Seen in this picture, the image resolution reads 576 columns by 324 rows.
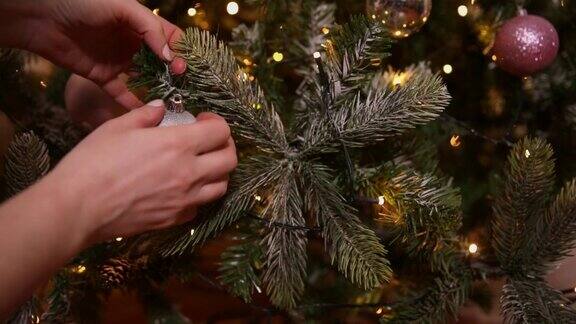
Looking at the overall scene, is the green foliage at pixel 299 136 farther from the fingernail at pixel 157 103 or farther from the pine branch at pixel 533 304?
the pine branch at pixel 533 304

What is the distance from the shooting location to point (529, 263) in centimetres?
70

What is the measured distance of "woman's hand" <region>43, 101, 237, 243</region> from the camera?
51 cm

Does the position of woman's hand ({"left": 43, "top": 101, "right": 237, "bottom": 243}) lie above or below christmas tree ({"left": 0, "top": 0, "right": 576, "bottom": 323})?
above

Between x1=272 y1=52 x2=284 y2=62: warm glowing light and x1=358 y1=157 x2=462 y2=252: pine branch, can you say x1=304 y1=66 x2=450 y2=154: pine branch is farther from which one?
x1=272 y1=52 x2=284 y2=62: warm glowing light

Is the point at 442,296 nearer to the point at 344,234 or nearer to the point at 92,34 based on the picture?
the point at 344,234

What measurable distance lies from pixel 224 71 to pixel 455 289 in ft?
1.19

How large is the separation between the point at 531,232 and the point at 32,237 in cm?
51

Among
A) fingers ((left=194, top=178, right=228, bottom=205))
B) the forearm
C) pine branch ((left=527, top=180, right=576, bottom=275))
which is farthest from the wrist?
pine branch ((left=527, top=180, right=576, bottom=275))

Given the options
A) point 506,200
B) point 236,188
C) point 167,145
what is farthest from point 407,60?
point 167,145

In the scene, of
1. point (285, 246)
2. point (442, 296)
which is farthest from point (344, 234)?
point (442, 296)

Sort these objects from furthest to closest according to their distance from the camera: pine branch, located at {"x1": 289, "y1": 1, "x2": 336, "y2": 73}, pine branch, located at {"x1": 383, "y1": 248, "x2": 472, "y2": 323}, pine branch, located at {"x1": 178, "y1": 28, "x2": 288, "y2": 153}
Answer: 1. pine branch, located at {"x1": 289, "y1": 1, "x2": 336, "y2": 73}
2. pine branch, located at {"x1": 383, "y1": 248, "x2": 472, "y2": 323}
3. pine branch, located at {"x1": 178, "y1": 28, "x2": 288, "y2": 153}

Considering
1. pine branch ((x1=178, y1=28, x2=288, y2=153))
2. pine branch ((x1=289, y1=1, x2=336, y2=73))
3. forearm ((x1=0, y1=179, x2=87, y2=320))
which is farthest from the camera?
pine branch ((x1=289, y1=1, x2=336, y2=73))

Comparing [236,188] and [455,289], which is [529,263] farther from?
[236,188]

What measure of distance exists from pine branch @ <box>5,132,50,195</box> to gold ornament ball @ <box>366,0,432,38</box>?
0.39 m
